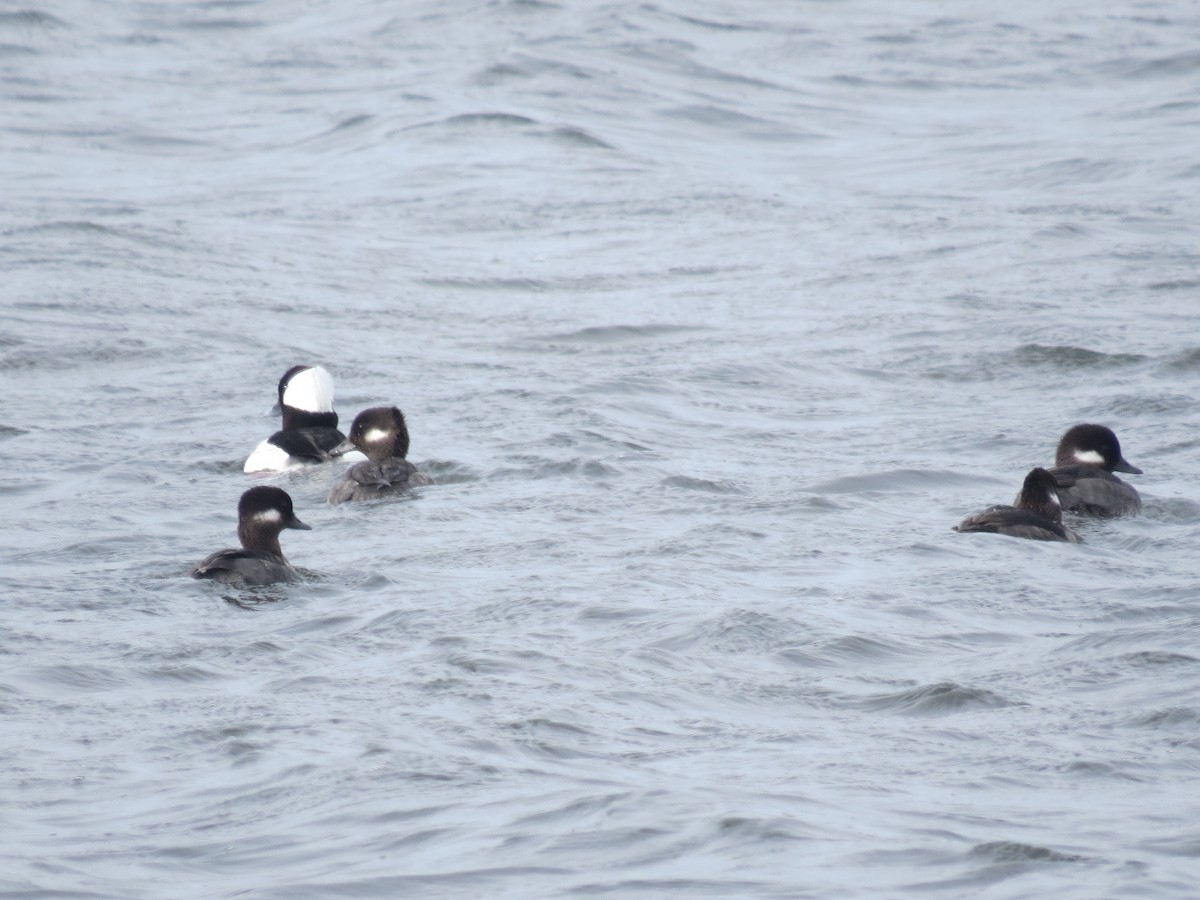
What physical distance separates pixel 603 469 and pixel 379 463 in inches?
53.5

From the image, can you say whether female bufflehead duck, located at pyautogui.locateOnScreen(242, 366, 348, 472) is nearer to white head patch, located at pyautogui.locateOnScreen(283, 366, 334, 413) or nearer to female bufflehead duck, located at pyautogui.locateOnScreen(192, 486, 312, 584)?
white head patch, located at pyautogui.locateOnScreen(283, 366, 334, 413)

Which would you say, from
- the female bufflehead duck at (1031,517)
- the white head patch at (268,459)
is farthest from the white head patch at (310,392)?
the female bufflehead duck at (1031,517)

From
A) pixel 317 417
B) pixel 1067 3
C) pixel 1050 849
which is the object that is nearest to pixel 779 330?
pixel 317 417

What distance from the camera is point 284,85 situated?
26.8 m

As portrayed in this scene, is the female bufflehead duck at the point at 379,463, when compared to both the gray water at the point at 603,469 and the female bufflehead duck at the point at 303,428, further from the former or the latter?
the female bufflehead duck at the point at 303,428

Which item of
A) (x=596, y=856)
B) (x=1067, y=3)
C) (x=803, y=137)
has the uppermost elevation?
(x=1067, y=3)

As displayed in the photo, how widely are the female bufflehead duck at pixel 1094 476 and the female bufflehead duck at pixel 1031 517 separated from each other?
440 mm

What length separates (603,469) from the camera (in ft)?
38.3

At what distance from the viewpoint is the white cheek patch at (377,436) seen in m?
11.8

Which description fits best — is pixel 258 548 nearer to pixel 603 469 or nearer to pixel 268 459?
pixel 268 459

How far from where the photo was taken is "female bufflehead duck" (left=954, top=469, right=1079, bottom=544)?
32.2 ft

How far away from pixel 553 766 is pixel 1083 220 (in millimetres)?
13877

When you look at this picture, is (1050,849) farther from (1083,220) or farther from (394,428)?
(1083,220)

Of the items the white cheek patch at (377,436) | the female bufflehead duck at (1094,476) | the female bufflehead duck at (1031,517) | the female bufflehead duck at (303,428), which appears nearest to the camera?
the female bufflehead duck at (1031,517)
